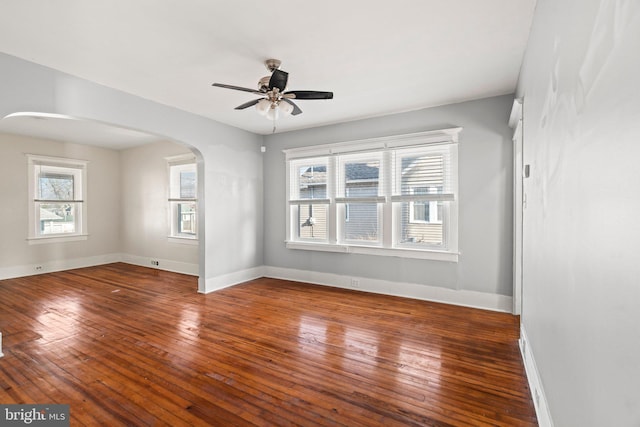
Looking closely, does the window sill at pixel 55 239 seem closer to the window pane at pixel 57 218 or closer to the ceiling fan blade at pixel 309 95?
the window pane at pixel 57 218

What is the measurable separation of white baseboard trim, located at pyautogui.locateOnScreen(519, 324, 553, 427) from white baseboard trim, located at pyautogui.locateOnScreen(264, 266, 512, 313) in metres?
1.26

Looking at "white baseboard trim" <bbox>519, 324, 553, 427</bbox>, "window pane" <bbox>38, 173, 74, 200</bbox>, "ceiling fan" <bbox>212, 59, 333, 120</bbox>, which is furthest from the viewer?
"window pane" <bbox>38, 173, 74, 200</bbox>

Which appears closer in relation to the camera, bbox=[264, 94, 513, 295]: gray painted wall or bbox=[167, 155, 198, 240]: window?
bbox=[264, 94, 513, 295]: gray painted wall

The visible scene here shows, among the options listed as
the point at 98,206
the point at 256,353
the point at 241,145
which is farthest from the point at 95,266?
the point at 256,353

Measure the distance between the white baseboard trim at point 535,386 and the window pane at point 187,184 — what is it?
591 cm

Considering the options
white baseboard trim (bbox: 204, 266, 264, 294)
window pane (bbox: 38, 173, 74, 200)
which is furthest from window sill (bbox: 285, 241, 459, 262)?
window pane (bbox: 38, 173, 74, 200)

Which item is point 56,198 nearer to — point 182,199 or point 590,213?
point 182,199

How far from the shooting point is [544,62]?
1908 mm

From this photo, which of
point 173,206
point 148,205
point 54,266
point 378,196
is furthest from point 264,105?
point 54,266

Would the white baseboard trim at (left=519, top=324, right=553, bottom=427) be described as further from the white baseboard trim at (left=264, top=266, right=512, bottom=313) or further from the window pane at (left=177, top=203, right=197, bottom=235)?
the window pane at (left=177, top=203, right=197, bottom=235)

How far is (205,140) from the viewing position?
15.9 feet

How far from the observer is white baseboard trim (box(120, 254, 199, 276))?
6.21 meters

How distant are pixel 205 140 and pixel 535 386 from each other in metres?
4.87

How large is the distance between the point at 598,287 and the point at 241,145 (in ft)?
17.3
